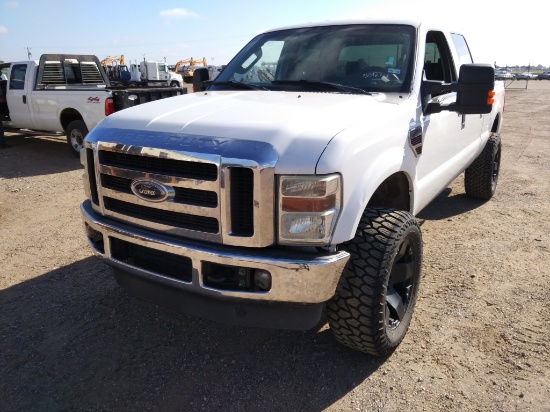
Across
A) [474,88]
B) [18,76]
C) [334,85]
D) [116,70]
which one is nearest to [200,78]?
[334,85]

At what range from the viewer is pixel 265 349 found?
3.00 m

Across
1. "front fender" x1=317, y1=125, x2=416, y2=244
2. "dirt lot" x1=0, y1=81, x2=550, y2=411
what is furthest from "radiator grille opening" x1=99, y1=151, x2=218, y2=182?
"dirt lot" x1=0, y1=81, x2=550, y2=411

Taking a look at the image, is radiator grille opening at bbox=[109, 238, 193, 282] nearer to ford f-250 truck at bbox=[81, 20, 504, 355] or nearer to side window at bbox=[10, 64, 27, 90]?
ford f-250 truck at bbox=[81, 20, 504, 355]

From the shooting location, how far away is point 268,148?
2221 millimetres

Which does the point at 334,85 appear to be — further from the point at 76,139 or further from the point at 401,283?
the point at 76,139

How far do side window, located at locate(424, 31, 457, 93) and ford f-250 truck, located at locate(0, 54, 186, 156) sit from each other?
5.64 meters

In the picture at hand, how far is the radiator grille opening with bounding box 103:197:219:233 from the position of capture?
239 cm

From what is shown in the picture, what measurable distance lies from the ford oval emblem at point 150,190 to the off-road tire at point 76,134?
7024mm

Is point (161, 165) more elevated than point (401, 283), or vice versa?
point (161, 165)

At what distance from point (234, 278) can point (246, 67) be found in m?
2.22

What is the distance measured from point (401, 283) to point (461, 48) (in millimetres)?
2814

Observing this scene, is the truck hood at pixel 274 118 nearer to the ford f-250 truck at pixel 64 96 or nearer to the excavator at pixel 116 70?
the ford f-250 truck at pixel 64 96

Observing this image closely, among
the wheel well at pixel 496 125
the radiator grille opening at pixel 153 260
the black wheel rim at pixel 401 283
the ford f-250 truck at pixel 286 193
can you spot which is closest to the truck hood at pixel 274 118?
the ford f-250 truck at pixel 286 193

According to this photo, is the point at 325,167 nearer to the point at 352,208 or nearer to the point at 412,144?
the point at 352,208
